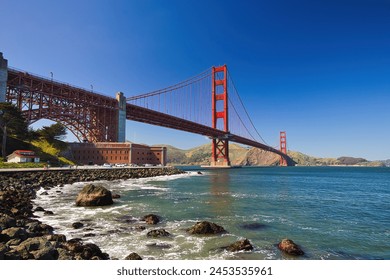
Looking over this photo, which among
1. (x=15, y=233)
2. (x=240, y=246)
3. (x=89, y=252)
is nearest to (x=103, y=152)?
(x=15, y=233)

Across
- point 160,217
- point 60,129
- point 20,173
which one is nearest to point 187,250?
point 160,217

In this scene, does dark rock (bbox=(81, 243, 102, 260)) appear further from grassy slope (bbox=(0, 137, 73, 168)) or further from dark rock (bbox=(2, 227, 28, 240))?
grassy slope (bbox=(0, 137, 73, 168))

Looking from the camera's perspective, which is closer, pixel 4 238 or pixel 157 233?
pixel 4 238

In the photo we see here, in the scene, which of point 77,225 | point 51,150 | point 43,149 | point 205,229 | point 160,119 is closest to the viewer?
point 205,229

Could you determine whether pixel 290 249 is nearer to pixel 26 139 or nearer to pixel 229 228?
pixel 229 228

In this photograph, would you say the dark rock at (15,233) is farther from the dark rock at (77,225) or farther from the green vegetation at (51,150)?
the green vegetation at (51,150)

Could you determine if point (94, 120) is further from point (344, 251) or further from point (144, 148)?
point (344, 251)

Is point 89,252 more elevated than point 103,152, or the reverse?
point 103,152
